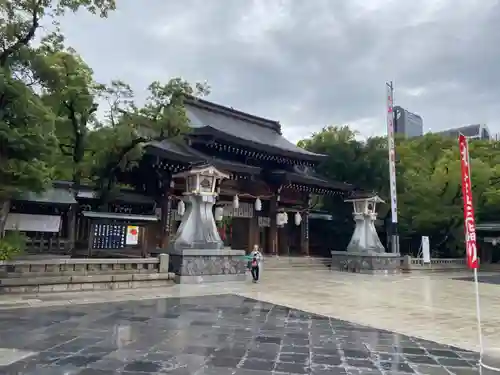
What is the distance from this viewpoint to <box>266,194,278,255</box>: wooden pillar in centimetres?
2320

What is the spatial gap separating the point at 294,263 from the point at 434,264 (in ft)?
31.3

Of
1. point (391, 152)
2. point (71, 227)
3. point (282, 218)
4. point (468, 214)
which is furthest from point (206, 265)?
Result: point (391, 152)

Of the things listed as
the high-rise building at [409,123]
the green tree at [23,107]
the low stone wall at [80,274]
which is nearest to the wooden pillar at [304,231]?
the low stone wall at [80,274]

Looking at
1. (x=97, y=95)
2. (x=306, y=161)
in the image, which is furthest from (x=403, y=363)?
(x=306, y=161)

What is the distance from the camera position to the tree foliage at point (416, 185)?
2636 cm

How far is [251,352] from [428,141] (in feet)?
103

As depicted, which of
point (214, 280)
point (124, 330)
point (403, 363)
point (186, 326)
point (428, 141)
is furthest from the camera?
point (428, 141)

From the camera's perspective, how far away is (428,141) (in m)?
32.8

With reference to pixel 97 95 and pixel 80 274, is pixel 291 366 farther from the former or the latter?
pixel 97 95

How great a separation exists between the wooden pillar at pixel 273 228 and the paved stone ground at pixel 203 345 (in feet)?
48.1

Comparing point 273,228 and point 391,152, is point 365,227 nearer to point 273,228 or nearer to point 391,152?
point 391,152

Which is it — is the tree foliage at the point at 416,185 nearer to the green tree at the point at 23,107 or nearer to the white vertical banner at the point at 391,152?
the white vertical banner at the point at 391,152

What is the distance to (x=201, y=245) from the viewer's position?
1434 cm

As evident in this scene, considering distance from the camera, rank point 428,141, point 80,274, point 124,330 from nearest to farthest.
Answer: point 124,330, point 80,274, point 428,141
